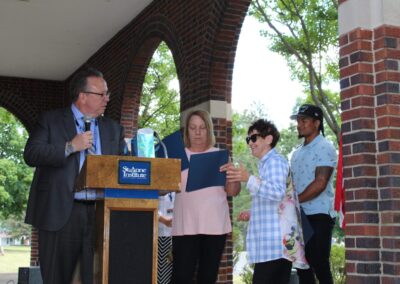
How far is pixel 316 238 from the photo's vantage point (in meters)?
4.73

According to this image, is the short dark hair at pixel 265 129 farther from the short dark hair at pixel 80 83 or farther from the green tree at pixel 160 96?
the green tree at pixel 160 96

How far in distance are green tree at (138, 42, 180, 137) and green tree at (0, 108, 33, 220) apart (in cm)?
1544

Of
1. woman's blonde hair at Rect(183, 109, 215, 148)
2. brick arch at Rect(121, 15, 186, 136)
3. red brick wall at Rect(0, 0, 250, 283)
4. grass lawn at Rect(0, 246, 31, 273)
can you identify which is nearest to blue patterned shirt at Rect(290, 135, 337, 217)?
woman's blonde hair at Rect(183, 109, 215, 148)

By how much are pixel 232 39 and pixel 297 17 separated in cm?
393

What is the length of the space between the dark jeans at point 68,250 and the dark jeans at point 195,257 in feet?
3.36

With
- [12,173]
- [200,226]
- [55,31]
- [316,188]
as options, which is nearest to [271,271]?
[200,226]

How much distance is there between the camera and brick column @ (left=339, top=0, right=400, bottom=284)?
3898 mm

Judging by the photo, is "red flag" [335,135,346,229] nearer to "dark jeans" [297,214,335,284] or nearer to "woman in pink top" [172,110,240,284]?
"dark jeans" [297,214,335,284]

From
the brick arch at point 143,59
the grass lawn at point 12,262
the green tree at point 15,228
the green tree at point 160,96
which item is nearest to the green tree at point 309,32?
the brick arch at point 143,59

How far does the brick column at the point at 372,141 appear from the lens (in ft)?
12.8

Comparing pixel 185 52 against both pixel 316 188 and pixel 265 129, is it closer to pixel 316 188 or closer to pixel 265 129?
pixel 316 188

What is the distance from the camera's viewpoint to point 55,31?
11070 mm

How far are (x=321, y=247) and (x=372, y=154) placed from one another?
1036 millimetres

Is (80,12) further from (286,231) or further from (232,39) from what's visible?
(286,231)
